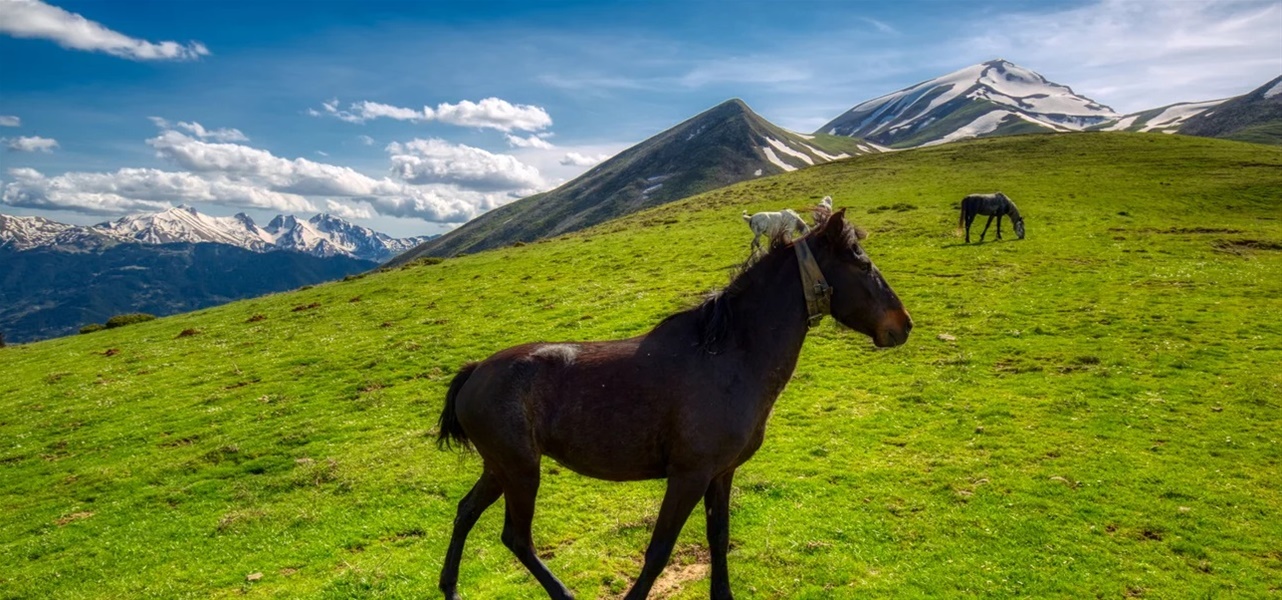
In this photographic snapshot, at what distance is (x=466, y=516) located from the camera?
7.41 m

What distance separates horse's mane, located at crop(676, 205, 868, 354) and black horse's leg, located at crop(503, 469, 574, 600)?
2202mm

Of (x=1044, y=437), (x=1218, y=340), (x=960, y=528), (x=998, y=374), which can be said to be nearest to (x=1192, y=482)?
(x=1044, y=437)

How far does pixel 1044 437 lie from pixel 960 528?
492 cm

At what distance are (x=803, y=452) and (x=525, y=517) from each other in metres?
8.07

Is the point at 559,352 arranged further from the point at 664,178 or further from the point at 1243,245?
the point at 664,178

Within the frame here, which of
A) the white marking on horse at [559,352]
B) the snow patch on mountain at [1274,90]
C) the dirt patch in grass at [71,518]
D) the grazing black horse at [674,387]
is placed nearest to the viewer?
the grazing black horse at [674,387]

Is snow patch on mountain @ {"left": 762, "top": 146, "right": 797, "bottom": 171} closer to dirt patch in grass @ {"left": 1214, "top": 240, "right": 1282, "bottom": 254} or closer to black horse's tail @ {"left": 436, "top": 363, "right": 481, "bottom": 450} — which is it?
dirt patch in grass @ {"left": 1214, "top": 240, "right": 1282, "bottom": 254}

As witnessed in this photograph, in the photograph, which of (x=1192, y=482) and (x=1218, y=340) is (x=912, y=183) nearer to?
(x=1218, y=340)

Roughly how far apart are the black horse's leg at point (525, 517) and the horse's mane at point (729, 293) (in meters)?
2.20

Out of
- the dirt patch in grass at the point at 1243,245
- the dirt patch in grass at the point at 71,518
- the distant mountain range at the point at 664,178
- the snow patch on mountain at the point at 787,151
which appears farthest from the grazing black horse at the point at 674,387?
the snow patch on mountain at the point at 787,151

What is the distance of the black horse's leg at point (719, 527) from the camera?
22.7ft

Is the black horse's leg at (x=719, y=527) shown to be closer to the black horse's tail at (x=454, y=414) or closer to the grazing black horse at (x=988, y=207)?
the black horse's tail at (x=454, y=414)

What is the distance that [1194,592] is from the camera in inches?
312

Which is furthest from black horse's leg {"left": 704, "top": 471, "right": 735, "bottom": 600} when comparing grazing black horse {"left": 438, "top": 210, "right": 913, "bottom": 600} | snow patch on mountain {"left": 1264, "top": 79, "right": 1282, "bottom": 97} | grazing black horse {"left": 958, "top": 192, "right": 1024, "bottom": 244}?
snow patch on mountain {"left": 1264, "top": 79, "right": 1282, "bottom": 97}
